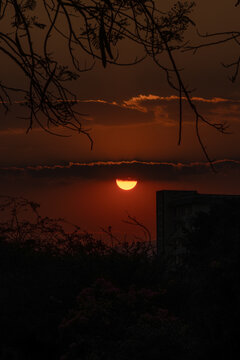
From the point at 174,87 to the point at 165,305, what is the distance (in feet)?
25.2

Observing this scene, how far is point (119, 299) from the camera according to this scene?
12695mm

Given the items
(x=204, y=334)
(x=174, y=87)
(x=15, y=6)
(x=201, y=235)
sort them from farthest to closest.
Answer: (x=201, y=235) → (x=204, y=334) → (x=15, y=6) → (x=174, y=87)

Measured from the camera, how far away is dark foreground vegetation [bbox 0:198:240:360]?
10.5 metres

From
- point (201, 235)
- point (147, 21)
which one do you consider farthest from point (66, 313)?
point (147, 21)

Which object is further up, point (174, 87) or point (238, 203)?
point (174, 87)

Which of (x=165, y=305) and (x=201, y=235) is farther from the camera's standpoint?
(x=165, y=305)

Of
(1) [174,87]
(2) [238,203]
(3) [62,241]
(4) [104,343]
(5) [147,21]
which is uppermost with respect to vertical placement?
(5) [147,21]

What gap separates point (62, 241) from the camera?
16.8 m

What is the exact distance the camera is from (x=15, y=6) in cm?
859

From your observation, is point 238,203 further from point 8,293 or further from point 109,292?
point 8,293

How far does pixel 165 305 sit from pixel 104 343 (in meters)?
2.97

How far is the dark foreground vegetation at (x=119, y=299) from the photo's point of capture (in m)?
10.5

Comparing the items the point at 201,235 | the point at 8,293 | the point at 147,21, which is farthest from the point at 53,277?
the point at 147,21

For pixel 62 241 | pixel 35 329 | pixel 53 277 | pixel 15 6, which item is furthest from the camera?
pixel 62 241
